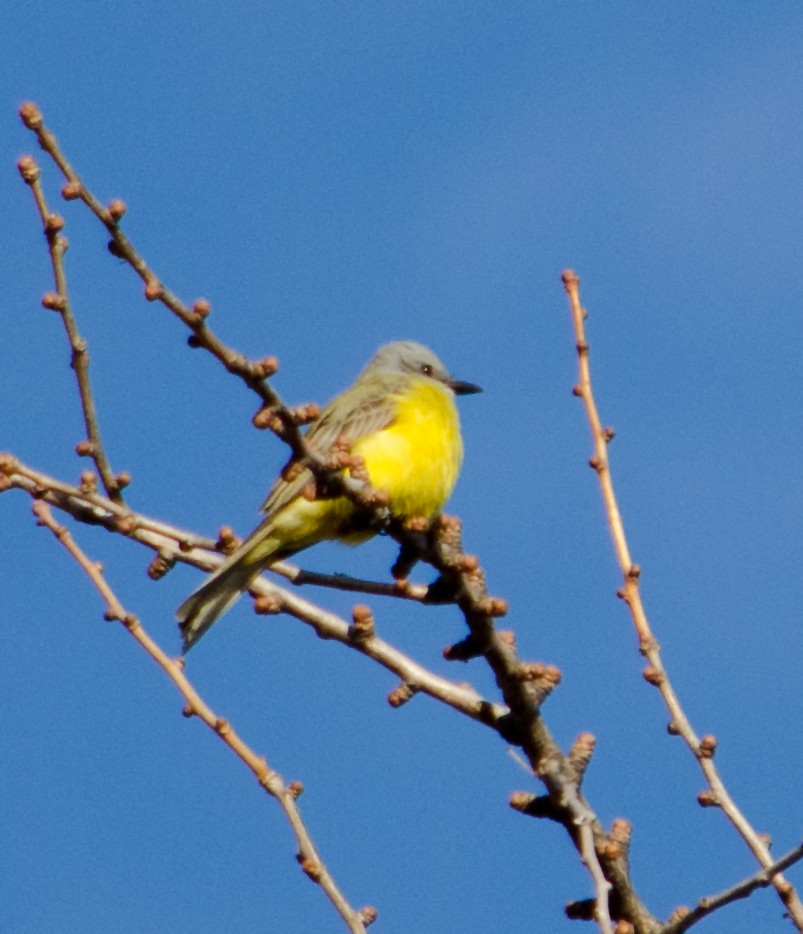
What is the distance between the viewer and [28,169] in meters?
3.96

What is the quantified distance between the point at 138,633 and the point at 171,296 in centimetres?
142

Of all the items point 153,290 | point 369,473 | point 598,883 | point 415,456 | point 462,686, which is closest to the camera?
point 598,883

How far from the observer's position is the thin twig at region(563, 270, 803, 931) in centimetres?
416

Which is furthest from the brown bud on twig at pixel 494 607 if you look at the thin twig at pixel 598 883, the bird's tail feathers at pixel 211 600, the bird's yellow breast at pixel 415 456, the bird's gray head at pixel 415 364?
the bird's gray head at pixel 415 364

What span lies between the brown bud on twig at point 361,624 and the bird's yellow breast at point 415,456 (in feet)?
8.60

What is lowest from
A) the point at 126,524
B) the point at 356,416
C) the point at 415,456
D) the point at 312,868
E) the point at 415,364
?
the point at 312,868

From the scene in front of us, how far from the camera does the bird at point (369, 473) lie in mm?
6379

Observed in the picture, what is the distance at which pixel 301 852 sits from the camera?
13.1ft

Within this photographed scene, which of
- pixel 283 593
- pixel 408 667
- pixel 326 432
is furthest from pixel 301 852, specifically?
pixel 326 432

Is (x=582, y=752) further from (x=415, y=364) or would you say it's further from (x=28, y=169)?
(x=415, y=364)

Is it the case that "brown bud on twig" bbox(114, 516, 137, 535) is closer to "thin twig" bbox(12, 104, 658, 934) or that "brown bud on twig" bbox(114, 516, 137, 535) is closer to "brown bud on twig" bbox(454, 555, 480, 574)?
"thin twig" bbox(12, 104, 658, 934)

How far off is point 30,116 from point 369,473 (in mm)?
3127

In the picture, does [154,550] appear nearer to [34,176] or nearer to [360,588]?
[360,588]

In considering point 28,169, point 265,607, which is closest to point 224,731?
point 265,607
